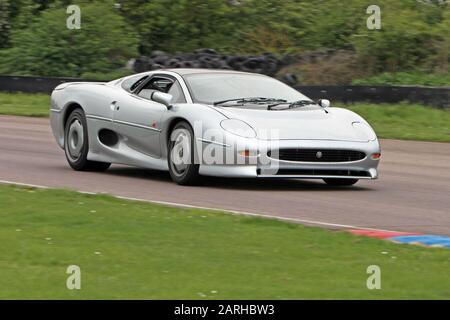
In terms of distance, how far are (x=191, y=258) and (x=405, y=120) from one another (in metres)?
15.0

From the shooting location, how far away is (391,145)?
19469 millimetres

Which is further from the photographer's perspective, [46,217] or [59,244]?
[46,217]

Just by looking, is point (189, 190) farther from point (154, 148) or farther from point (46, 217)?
point (46, 217)

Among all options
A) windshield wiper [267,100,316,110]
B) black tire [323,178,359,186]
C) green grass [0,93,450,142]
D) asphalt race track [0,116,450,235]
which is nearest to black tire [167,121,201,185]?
asphalt race track [0,116,450,235]

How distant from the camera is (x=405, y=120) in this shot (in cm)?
2261

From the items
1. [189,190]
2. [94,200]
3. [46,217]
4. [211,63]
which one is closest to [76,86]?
[189,190]

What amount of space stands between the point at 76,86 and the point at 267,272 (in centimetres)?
A: 751

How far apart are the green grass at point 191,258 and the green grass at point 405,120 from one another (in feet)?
36.9

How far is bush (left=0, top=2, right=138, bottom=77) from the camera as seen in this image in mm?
31953

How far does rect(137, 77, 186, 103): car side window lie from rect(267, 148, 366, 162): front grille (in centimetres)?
151
